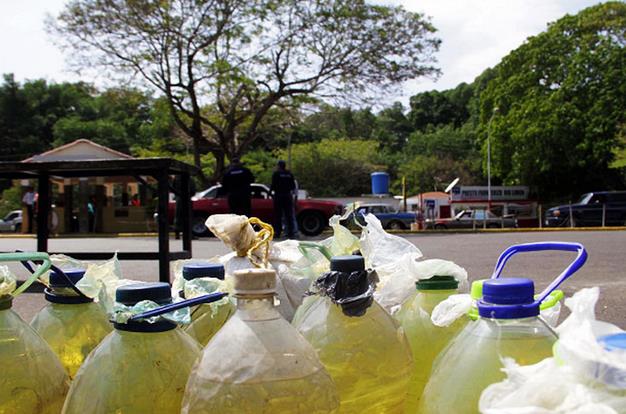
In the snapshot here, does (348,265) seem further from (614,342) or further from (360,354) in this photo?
(614,342)

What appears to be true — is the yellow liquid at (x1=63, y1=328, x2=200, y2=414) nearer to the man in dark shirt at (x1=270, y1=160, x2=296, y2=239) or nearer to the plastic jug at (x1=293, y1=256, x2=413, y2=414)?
the plastic jug at (x1=293, y1=256, x2=413, y2=414)

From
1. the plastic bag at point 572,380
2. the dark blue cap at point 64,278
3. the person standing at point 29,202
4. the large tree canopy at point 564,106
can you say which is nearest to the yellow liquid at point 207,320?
the dark blue cap at point 64,278

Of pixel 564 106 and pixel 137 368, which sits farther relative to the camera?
pixel 564 106

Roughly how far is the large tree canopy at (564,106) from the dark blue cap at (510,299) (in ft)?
106

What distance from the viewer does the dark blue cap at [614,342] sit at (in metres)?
0.71

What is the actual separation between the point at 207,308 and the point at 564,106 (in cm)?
3485

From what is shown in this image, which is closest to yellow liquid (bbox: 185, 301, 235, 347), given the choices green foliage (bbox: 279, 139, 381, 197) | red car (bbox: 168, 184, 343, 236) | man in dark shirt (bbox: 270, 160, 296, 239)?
man in dark shirt (bbox: 270, 160, 296, 239)

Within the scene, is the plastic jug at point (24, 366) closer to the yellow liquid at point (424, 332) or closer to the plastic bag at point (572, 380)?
the yellow liquid at point (424, 332)

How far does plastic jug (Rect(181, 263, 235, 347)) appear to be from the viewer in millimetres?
1425

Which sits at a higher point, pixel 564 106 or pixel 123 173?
pixel 564 106

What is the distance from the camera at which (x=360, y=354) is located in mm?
1214

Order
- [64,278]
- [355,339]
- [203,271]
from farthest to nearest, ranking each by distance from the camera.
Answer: [203,271] < [64,278] < [355,339]

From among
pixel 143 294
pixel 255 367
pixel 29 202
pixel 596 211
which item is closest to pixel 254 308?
pixel 255 367

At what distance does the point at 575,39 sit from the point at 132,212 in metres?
26.8
